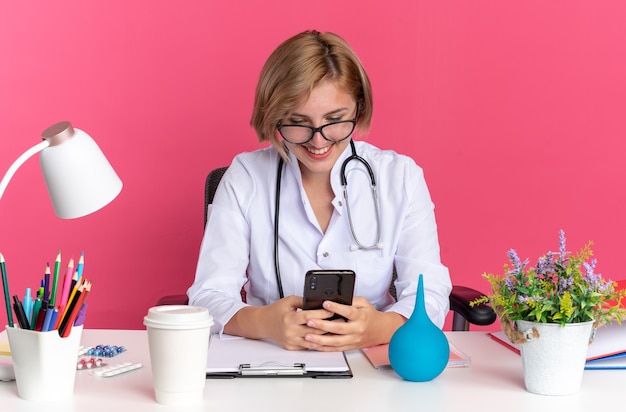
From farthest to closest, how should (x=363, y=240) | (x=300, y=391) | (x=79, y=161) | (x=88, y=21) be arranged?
(x=88, y=21) < (x=363, y=240) < (x=300, y=391) < (x=79, y=161)

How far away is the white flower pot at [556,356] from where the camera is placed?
1333 mm

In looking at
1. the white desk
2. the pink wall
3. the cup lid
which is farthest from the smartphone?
the pink wall

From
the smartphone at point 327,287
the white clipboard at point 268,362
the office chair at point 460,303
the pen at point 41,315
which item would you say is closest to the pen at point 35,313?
the pen at point 41,315

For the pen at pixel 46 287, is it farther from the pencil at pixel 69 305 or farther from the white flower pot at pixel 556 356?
the white flower pot at pixel 556 356

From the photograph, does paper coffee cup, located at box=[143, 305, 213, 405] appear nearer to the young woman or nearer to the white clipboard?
the white clipboard

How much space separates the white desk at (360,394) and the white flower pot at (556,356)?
2 cm

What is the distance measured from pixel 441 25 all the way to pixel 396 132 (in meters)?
0.42

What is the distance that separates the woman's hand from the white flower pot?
44cm

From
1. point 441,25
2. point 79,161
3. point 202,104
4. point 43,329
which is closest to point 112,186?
point 79,161

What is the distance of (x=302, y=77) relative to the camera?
1932mm

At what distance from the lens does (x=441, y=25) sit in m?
2.91

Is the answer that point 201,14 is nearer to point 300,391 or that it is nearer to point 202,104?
point 202,104

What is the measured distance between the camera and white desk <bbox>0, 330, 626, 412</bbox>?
1284mm

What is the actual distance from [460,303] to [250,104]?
118 cm
